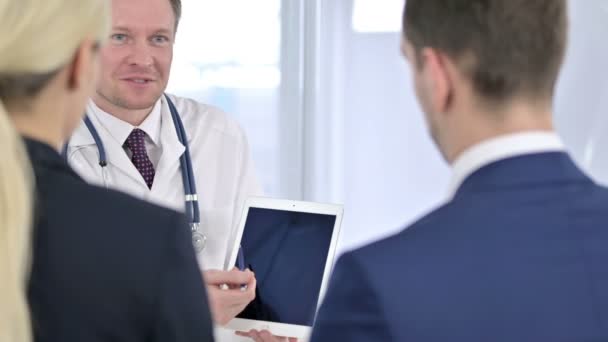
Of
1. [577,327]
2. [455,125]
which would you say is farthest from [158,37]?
[577,327]

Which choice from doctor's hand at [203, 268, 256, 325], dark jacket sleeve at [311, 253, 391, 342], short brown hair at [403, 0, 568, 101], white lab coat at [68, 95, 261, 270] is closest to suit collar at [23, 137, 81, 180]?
dark jacket sleeve at [311, 253, 391, 342]

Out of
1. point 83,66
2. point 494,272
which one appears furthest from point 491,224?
point 83,66

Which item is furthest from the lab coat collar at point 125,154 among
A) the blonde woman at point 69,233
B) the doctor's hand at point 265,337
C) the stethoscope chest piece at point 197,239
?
the blonde woman at point 69,233

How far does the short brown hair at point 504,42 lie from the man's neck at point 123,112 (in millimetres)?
1092

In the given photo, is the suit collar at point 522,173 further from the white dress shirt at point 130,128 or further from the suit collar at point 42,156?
the white dress shirt at point 130,128

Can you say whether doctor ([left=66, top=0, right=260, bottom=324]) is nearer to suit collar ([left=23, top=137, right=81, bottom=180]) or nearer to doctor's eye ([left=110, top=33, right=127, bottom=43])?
doctor's eye ([left=110, top=33, right=127, bottom=43])

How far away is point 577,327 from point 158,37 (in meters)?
1.34

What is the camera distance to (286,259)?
5.00 feet

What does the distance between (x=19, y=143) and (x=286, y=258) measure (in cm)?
77

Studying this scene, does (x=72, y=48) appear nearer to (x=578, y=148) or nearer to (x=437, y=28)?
(x=437, y=28)

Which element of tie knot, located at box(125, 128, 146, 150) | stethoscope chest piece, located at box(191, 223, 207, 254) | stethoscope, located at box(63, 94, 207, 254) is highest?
tie knot, located at box(125, 128, 146, 150)

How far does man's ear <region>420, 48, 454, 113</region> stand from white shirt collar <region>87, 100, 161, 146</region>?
1051 millimetres

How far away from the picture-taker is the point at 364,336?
0.83m

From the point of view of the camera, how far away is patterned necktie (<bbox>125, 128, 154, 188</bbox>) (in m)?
1.80
